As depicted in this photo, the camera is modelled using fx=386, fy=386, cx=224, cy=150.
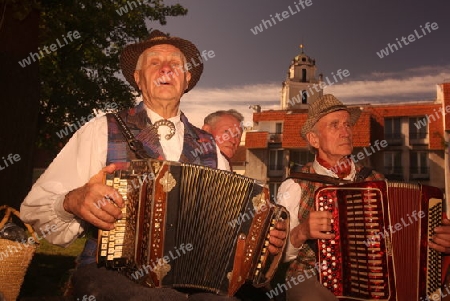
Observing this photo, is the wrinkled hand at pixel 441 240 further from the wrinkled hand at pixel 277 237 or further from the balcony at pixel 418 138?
the balcony at pixel 418 138

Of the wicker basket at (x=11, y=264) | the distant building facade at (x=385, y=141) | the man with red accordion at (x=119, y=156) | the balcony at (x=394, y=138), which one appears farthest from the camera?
the balcony at (x=394, y=138)

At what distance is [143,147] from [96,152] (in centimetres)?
29

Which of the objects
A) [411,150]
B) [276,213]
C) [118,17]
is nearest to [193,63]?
[276,213]

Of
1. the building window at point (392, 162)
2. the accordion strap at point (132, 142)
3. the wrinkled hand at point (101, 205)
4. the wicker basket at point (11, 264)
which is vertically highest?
the building window at point (392, 162)

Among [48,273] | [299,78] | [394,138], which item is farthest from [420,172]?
[299,78]

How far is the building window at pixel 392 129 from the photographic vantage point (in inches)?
1073

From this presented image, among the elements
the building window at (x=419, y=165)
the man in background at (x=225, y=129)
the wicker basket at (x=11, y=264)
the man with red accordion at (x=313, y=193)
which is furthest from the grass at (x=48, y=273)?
the building window at (x=419, y=165)

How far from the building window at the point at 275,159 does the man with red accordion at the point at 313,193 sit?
25672 millimetres

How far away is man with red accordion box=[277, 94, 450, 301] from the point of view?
2.88 metres

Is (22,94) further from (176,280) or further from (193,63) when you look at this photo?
(176,280)

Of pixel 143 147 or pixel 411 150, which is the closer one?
pixel 143 147

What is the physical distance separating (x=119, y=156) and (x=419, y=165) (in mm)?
28365

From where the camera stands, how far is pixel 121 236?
6.49 ft

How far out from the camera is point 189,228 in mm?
2127
